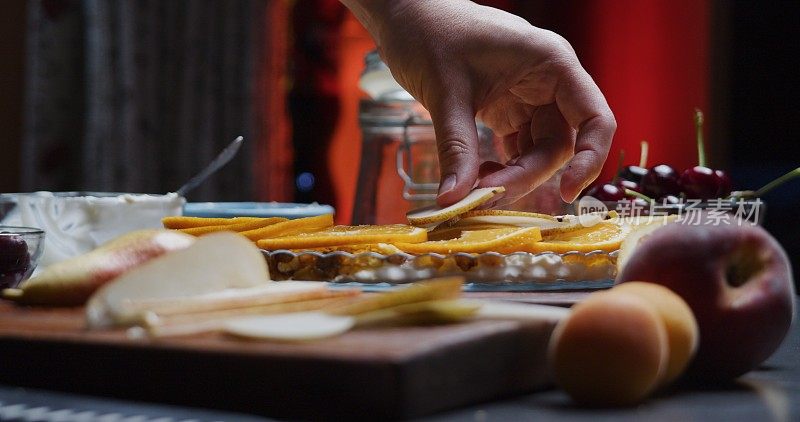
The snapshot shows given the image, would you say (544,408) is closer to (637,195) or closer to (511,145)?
(637,195)

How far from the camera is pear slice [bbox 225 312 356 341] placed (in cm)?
54

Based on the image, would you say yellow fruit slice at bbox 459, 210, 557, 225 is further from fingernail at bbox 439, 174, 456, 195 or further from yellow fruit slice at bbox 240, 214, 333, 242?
yellow fruit slice at bbox 240, 214, 333, 242

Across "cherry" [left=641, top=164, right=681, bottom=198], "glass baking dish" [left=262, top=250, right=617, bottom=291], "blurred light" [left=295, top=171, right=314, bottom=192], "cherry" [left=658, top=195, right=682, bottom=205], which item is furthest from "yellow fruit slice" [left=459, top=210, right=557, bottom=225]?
"blurred light" [left=295, top=171, right=314, bottom=192]

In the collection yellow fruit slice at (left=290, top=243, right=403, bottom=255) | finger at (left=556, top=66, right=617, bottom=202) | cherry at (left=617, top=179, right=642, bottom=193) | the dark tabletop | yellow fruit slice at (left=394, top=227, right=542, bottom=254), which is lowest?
the dark tabletop

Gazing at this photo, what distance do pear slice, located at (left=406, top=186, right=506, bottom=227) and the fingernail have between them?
0.07 ft

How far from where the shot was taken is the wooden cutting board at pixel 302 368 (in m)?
0.50

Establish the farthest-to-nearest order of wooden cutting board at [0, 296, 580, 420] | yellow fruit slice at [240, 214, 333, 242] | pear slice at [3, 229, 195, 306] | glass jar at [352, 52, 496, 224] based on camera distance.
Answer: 1. glass jar at [352, 52, 496, 224]
2. yellow fruit slice at [240, 214, 333, 242]
3. pear slice at [3, 229, 195, 306]
4. wooden cutting board at [0, 296, 580, 420]

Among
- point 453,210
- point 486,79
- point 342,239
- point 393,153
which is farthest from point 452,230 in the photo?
point 393,153

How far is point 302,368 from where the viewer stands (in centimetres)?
51

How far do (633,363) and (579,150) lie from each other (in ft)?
2.38

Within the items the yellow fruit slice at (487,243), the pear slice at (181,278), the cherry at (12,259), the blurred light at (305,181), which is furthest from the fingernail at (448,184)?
the blurred light at (305,181)

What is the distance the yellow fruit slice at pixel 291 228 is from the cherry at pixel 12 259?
22 cm

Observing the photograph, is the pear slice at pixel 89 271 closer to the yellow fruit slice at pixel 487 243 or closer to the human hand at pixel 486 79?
the yellow fruit slice at pixel 487 243

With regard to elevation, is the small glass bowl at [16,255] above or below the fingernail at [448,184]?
below
